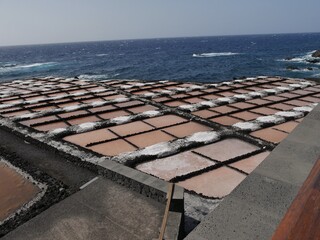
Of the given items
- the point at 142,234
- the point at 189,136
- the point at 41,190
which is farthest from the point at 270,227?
the point at 189,136

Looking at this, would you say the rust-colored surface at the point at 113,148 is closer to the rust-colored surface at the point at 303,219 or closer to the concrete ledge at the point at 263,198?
the concrete ledge at the point at 263,198

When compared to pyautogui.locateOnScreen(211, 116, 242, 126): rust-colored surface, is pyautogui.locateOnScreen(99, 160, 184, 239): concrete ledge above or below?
above

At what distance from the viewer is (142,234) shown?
2.67m

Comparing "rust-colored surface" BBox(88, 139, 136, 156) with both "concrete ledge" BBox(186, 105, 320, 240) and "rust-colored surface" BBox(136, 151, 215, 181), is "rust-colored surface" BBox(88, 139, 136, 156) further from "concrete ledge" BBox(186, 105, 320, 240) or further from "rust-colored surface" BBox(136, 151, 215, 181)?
"concrete ledge" BBox(186, 105, 320, 240)

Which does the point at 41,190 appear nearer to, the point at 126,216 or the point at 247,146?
the point at 126,216

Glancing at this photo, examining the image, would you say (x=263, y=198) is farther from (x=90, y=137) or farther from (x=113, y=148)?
(x=90, y=137)

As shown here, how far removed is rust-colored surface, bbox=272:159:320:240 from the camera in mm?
1506

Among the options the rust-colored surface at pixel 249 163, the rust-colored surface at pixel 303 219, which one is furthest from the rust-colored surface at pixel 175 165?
the rust-colored surface at pixel 303 219

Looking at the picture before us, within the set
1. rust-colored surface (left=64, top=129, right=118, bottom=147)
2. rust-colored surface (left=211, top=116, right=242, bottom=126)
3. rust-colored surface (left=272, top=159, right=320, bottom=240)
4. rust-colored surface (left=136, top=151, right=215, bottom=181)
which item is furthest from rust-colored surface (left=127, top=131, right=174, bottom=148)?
rust-colored surface (left=272, top=159, right=320, bottom=240)

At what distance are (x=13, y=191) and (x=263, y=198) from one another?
288cm

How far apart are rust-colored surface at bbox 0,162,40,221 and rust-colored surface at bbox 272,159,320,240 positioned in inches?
108

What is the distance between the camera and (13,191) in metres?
3.61

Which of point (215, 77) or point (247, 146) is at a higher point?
point (247, 146)

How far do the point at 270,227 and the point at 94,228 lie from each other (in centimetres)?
155
